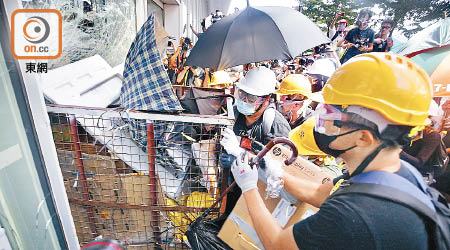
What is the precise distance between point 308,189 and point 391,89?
0.77 m

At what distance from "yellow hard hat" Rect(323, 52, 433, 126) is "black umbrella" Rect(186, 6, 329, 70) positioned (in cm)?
127

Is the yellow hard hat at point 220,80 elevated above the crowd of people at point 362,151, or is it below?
below

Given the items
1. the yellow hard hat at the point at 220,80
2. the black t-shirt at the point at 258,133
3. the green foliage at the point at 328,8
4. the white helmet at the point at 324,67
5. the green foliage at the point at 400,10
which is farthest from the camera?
the green foliage at the point at 328,8

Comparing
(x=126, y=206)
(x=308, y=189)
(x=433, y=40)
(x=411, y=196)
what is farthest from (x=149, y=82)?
(x=433, y=40)

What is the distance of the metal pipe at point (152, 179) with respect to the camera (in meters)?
1.68

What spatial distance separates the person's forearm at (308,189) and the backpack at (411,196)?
45cm

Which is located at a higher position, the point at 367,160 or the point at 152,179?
the point at 367,160

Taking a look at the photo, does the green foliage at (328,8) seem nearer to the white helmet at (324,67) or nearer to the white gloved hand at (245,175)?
the white helmet at (324,67)

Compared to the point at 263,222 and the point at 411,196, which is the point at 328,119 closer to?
the point at 411,196

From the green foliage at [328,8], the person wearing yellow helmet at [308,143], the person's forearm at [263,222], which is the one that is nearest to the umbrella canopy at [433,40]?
the person wearing yellow helmet at [308,143]

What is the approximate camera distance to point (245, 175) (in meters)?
1.43

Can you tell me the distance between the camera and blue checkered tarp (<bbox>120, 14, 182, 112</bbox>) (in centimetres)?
161

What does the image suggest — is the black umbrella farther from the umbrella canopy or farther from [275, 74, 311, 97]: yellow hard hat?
the umbrella canopy

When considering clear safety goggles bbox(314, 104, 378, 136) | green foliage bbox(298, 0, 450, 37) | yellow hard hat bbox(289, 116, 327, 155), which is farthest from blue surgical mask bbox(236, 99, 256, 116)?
green foliage bbox(298, 0, 450, 37)
